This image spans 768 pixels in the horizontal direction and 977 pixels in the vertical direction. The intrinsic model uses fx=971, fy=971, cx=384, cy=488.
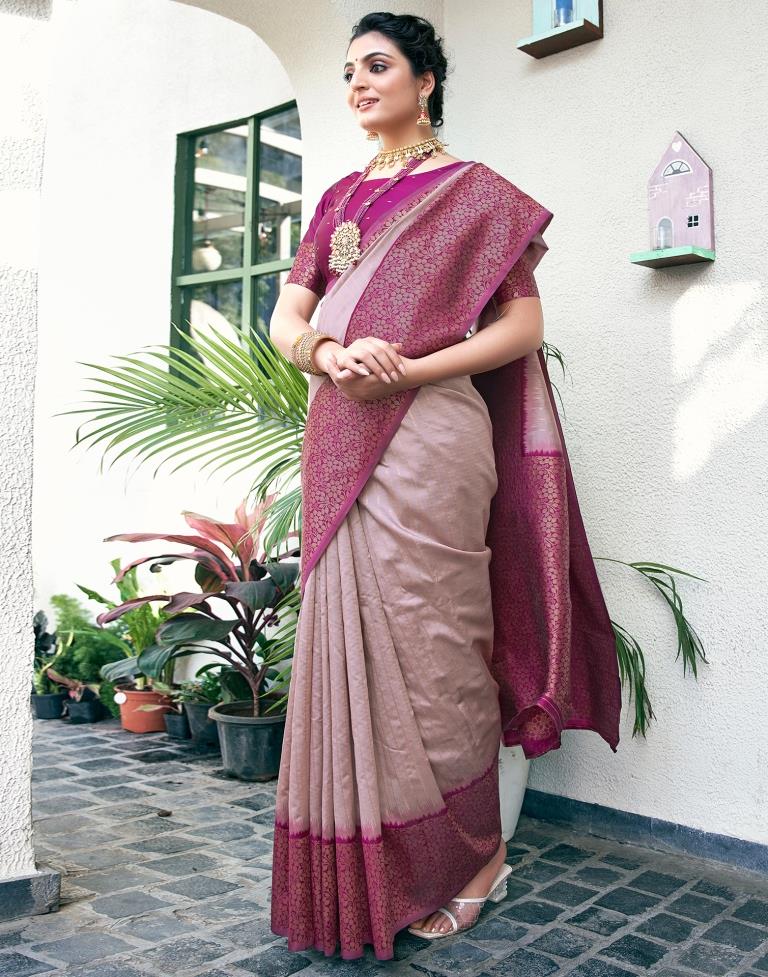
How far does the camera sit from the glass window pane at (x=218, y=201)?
4383 millimetres

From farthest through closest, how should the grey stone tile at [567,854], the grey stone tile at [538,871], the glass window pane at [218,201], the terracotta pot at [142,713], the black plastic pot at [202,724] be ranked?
the glass window pane at [218,201]
the terracotta pot at [142,713]
the black plastic pot at [202,724]
the grey stone tile at [567,854]
the grey stone tile at [538,871]

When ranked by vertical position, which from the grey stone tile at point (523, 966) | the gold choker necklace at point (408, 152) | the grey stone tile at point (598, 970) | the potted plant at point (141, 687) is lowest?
the grey stone tile at point (598, 970)

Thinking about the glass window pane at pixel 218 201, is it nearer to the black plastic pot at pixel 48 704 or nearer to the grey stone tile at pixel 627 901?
the black plastic pot at pixel 48 704

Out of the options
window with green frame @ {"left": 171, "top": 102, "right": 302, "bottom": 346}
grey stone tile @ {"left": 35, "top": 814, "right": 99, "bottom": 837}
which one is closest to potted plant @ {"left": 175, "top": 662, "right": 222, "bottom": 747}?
grey stone tile @ {"left": 35, "top": 814, "right": 99, "bottom": 837}

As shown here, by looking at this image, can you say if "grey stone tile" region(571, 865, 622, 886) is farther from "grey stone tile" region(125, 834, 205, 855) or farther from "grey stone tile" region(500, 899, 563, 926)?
"grey stone tile" region(125, 834, 205, 855)

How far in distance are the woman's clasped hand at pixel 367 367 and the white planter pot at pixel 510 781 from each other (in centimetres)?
108

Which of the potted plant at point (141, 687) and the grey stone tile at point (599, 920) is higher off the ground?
the potted plant at point (141, 687)

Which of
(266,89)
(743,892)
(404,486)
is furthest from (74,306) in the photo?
(743,892)

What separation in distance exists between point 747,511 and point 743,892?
36.1 inches

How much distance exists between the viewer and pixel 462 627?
2043 mm

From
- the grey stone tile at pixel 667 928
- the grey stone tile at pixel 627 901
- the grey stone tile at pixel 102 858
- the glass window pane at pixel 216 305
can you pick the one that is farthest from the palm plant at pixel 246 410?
the glass window pane at pixel 216 305

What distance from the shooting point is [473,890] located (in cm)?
211

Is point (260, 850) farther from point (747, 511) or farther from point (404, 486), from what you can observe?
point (747, 511)

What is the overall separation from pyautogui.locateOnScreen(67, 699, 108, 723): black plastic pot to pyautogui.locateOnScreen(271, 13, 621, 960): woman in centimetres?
248
